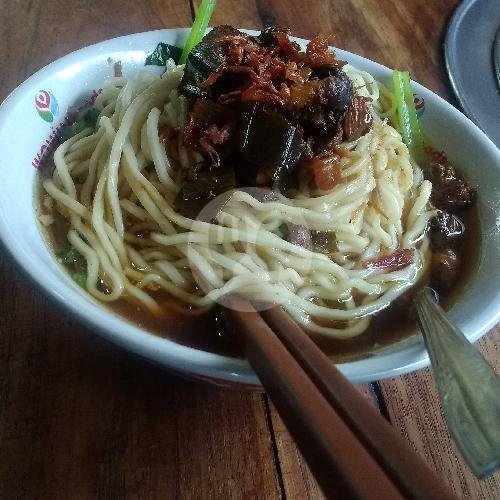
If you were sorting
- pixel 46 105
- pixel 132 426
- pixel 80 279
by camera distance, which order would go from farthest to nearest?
pixel 46 105
pixel 80 279
pixel 132 426

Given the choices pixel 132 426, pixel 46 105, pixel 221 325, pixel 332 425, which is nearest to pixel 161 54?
pixel 46 105

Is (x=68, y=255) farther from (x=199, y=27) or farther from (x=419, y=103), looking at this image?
(x=419, y=103)

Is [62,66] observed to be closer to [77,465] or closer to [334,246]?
[334,246]

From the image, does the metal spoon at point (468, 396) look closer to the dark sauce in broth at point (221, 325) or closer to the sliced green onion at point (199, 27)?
the dark sauce in broth at point (221, 325)

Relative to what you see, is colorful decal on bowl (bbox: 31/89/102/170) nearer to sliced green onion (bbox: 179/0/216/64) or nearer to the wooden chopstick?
sliced green onion (bbox: 179/0/216/64)

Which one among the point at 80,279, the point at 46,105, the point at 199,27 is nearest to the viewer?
the point at 80,279

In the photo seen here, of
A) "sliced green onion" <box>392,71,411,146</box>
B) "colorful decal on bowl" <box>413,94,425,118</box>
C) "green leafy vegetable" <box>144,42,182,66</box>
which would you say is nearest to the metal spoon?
"sliced green onion" <box>392,71,411,146</box>

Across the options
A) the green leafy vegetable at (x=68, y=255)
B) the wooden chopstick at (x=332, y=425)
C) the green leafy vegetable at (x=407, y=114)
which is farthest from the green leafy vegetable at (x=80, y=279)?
the green leafy vegetable at (x=407, y=114)
